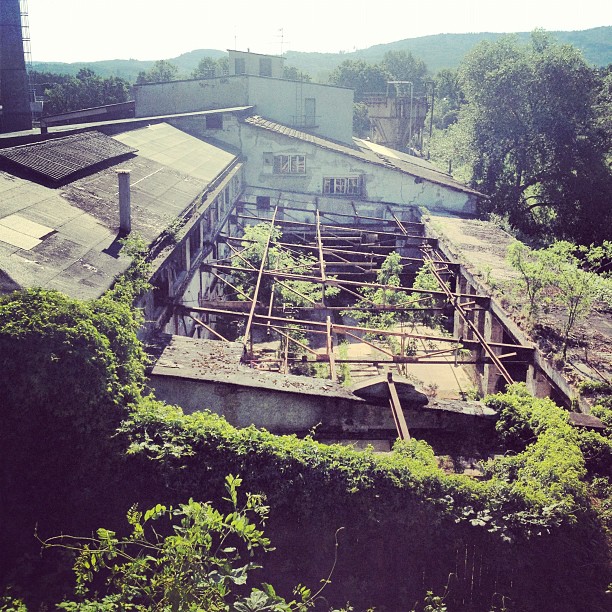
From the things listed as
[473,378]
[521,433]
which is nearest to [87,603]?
[521,433]

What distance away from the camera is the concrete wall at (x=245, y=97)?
2969 cm

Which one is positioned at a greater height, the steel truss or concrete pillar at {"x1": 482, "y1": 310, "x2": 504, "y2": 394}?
the steel truss

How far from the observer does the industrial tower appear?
64.9ft

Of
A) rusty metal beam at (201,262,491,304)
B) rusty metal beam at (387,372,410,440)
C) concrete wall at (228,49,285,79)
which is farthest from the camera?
concrete wall at (228,49,285,79)

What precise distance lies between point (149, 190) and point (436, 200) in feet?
48.6

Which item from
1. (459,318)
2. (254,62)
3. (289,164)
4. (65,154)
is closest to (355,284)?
(459,318)

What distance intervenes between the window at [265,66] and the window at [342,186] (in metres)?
12.2

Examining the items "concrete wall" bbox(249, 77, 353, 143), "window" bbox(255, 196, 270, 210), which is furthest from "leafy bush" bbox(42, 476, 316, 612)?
"concrete wall" bbox(249, 77, 353, 143)

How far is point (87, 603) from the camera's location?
16.2 feet

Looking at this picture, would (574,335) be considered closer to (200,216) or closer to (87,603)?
(200,216)

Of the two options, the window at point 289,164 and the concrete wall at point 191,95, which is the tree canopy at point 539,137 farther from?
the concrete wall at point 191,95

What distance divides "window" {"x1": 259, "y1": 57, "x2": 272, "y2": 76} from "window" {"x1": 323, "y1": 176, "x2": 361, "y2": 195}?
1218 cm

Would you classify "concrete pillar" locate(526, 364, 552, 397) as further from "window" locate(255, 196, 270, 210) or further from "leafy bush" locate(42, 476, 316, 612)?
"window" locate(255, 196, 270, 210)

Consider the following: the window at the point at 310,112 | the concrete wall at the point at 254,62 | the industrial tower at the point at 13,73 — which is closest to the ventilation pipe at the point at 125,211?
the industrial tower at the point at 13,73
